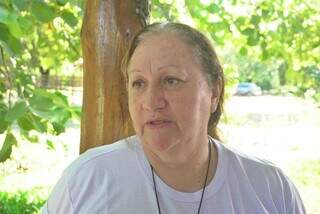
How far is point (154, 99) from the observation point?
173 centimetres

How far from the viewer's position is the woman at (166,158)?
5.72 feet

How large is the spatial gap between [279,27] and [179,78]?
2843 mm

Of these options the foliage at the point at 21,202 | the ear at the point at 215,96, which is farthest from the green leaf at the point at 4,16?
the foliage at the point at 21,202

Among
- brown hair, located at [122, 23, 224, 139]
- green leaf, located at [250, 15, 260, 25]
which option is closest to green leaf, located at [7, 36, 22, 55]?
brown hair, located at [122, 23, 224, 139]

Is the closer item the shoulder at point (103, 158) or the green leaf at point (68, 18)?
the shoulder at point (103, 158)

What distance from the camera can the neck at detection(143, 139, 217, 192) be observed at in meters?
1.81

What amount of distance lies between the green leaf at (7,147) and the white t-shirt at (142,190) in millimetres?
671

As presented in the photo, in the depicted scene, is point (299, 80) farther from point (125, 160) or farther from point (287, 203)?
point (125, 160)

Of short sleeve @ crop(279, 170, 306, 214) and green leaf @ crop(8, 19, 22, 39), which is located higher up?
green leaf @ crop(8, 19, 22, 39)

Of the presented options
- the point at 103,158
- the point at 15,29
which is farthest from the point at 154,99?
the point at 15,29

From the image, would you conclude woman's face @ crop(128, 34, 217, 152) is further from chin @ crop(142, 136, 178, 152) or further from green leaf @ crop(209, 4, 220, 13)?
green leaf @ crop(209, 4, 220, 13)

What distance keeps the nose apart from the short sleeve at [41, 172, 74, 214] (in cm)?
36

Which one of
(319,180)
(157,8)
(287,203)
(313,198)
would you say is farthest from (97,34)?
(319,180)

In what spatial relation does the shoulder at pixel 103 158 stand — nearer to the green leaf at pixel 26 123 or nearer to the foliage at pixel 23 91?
the foliage at pixel 23 91
